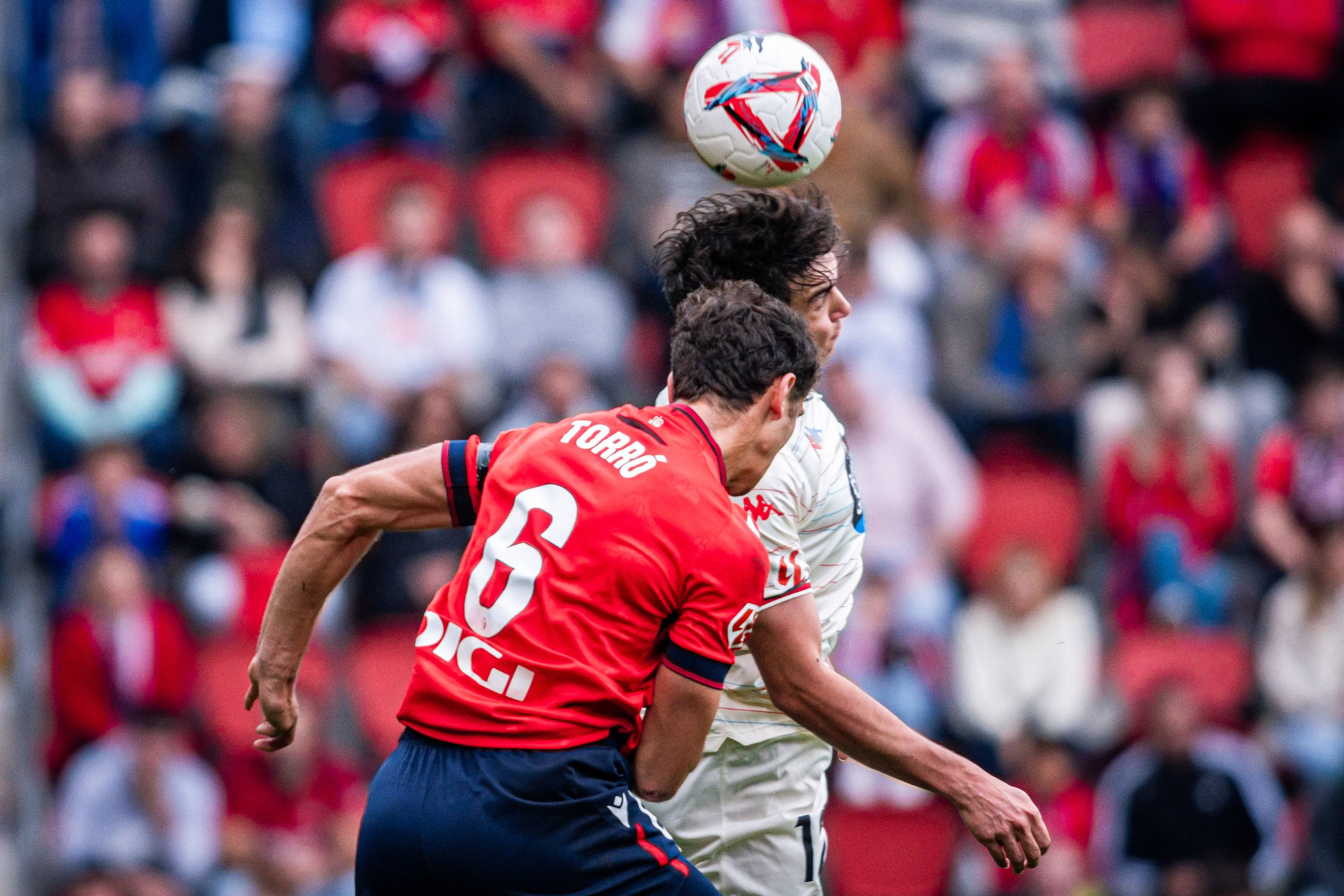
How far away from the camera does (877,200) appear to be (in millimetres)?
11695

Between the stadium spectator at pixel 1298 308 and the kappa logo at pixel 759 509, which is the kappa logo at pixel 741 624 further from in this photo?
the stadium spectator at pixel 1298 308

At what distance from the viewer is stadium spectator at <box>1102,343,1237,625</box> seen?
1073 cm

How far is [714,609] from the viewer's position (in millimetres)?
4078

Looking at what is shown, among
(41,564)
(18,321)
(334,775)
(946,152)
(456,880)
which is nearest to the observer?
(456,880)

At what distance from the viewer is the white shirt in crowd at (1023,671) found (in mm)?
10109

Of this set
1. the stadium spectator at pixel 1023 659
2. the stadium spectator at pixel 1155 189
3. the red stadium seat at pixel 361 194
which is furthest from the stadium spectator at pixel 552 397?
the stadium spectator at pixel 1155 189

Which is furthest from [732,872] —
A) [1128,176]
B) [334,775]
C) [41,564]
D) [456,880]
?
[1128,176]

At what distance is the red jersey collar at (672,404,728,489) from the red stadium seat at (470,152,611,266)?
7.42 meters

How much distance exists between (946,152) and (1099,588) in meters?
3.22

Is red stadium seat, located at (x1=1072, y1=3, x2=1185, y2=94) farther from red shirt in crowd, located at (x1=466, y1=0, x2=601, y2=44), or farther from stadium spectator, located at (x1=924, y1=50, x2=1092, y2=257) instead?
red shirt in crowd, located at (x1=466, y1=0, x2=601, y2=44)

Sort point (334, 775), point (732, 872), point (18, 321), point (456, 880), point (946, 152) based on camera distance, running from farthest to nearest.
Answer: point (946, 152) → point (18, 321) → point (334, 775) → point (732, 872) → point (456, 880)

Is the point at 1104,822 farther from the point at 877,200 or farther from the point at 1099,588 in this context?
the point at 877,200

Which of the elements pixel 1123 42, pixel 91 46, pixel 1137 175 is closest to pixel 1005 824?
pixel 1137 175

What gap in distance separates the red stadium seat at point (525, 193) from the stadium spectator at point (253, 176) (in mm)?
1103
